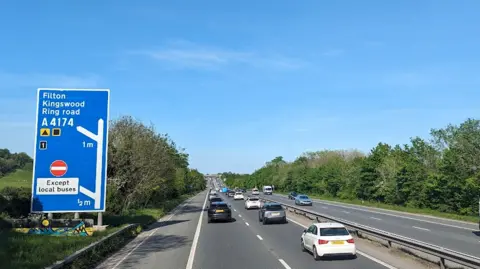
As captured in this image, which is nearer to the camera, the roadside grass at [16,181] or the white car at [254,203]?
the white car at [254,203]

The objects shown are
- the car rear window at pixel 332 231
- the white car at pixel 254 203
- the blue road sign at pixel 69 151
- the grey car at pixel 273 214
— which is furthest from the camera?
the white car at pixel 254 203

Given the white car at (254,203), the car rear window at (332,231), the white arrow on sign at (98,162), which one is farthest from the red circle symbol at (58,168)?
the white car at (254,203)

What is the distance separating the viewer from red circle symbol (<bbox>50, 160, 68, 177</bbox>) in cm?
2080

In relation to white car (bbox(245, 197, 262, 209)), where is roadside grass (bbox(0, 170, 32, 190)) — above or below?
above

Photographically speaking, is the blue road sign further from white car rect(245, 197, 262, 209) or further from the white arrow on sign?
white car rect(245, 197, 262, 209)

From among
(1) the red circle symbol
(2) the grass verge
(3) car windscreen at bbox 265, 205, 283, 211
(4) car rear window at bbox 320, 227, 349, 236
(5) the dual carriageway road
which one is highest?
(1) the red circle symbol

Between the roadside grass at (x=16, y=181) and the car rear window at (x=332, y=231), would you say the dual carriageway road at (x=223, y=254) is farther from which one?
the roadside grass at (x=16, y=181)

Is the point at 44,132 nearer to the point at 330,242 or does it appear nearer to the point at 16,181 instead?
the point at 330,242

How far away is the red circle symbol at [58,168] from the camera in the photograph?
2080 cm

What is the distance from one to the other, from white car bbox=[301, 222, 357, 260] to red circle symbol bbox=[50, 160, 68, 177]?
12.1 m

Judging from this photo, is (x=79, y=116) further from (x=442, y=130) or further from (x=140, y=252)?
(x=442, y=130)

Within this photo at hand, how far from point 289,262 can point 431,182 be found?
3763 cm

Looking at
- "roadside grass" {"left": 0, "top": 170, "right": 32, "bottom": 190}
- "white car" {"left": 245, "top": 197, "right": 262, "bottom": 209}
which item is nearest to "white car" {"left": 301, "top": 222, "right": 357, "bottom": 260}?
"white car" {"left": 245, "top": 197, "right": 262, "bottom": 209}

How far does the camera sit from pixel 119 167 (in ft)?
124
